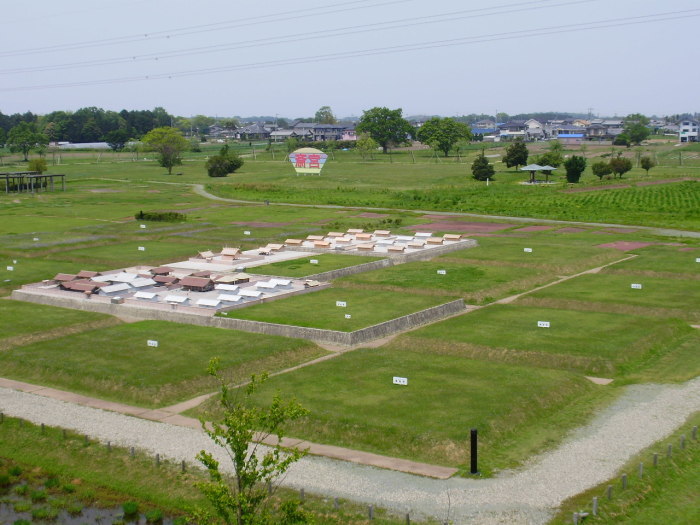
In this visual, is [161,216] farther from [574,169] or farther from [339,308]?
[574,169]

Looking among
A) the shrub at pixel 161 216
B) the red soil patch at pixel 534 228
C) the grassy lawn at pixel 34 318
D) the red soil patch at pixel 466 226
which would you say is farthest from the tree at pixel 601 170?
the grassy lawn at pixel 34 318

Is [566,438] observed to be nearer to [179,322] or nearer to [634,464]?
[634,464]

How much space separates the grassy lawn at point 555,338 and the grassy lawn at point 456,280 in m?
4.52

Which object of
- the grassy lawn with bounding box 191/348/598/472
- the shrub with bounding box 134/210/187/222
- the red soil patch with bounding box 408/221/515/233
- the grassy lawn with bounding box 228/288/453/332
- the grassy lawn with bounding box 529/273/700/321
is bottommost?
the grassy lawn with bounding box 191/348/598/472

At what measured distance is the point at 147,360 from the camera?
115ft

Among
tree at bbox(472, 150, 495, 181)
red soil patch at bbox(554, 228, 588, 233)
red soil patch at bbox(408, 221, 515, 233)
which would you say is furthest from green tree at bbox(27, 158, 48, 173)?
red soil patch at bbox(554, 228, 588, 233)

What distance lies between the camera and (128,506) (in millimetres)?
23688

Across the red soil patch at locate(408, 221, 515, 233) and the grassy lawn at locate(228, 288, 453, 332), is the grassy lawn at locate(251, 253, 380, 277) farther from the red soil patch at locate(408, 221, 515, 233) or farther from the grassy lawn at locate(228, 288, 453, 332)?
the red soil patch at locate(408, 221, 515, 233)

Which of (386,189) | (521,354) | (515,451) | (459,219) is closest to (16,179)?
(386,189)

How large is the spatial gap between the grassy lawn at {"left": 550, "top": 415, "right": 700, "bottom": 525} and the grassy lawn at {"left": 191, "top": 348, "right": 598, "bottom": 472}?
307 cm

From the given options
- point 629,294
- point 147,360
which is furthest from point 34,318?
point 629,294

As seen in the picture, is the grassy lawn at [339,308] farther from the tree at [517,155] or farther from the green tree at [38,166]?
the green tree at [38,166]

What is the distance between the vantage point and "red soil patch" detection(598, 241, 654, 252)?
62438mm

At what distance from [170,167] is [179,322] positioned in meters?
107
